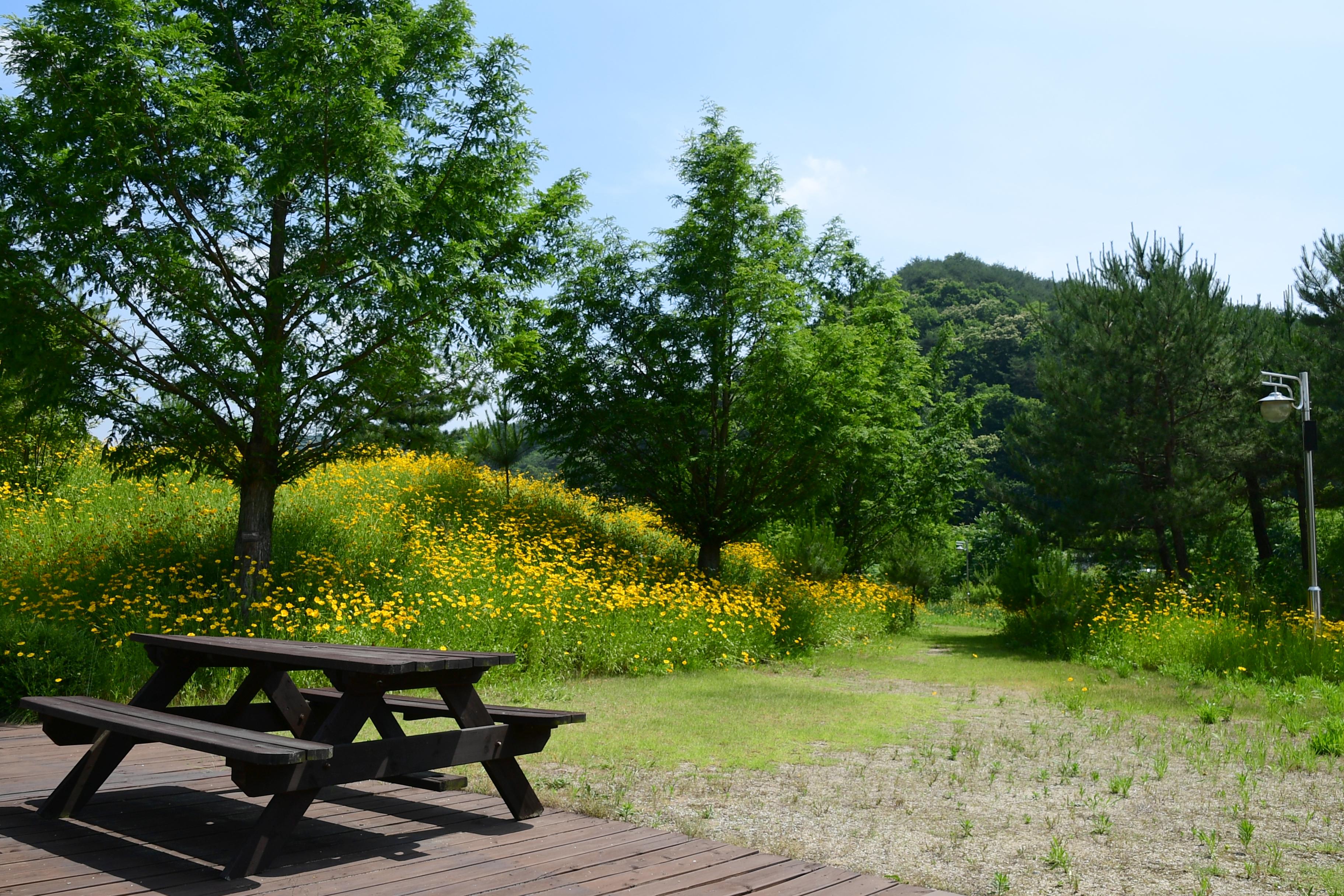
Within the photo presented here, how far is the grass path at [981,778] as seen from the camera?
13.1 ft

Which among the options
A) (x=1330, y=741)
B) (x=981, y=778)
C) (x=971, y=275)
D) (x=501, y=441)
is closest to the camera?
(x=981, y=778)

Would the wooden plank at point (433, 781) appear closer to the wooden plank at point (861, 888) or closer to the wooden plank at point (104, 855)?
the wooden plank at point (104, 855)

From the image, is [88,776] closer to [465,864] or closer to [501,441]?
[465,864]

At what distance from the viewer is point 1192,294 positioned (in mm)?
15562

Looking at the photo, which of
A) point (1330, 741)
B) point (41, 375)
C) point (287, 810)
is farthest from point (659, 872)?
point (41, 375)

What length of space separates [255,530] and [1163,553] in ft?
47.5

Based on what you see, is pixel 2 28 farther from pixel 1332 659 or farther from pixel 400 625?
pixel 1332 659

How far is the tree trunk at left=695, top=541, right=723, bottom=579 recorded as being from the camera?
51.4 feet

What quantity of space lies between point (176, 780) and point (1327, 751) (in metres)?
7.53

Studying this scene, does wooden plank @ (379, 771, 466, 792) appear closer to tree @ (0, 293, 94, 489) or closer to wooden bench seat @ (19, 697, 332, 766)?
wooden bench seat @ (19, 697, 332, 766)

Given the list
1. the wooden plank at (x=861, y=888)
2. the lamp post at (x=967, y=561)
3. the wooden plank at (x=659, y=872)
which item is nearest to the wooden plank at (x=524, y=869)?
the wooden plank at (x=659, y=872)

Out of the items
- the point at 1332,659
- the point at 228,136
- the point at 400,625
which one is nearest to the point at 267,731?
the point at 400,625

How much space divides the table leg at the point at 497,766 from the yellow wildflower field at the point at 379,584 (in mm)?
4509

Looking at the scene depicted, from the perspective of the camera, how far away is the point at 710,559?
15.8 meters
